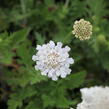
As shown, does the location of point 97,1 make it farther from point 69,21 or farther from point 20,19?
point 20,19

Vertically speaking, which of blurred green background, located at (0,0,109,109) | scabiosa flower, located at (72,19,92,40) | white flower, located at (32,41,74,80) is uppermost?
blurred green background, located at (0,0,109,109)

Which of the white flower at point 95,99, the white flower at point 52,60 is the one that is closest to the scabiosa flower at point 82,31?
the white flower at point 52,60

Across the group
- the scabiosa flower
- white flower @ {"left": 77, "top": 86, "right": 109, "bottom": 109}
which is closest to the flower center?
the scabiosa flower

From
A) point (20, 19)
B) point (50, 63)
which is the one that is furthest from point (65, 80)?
point (20, 19)

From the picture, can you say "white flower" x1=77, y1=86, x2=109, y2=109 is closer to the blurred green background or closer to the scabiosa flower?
the blurred green background

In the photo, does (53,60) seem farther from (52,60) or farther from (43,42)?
(43,42)

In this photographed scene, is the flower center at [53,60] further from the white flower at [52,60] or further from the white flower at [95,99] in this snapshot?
the white flower at [95,99]

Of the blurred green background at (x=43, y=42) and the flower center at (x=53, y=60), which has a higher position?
the blurred green background at (x=43, y=42)
